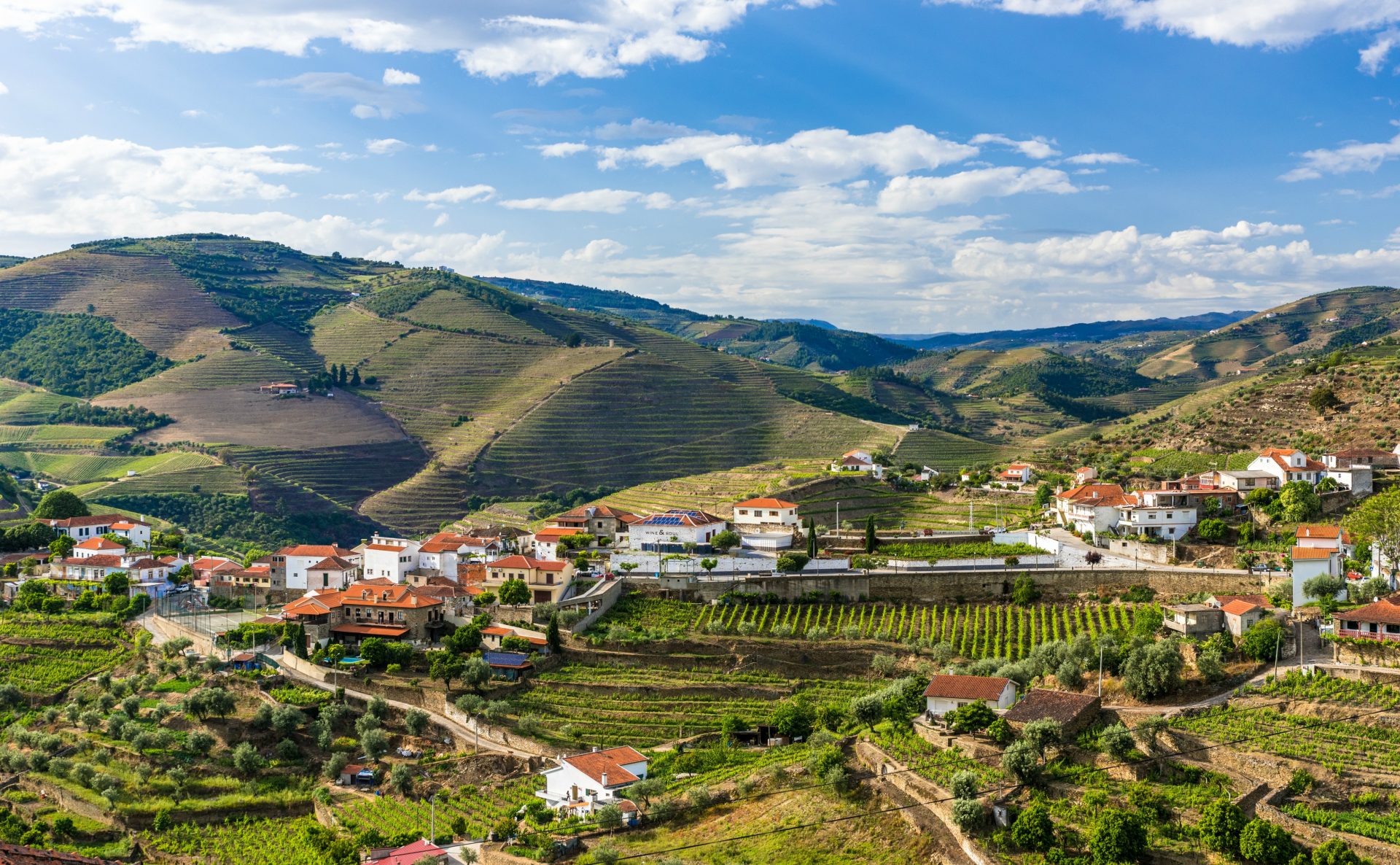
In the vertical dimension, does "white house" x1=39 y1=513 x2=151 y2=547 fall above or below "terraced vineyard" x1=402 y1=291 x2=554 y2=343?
below

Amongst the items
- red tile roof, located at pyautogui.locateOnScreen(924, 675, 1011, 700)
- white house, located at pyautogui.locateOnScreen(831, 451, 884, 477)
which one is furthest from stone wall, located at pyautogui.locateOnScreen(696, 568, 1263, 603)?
white house, located at pyautogui.locateOnScreen(831, 451, 884, 477)

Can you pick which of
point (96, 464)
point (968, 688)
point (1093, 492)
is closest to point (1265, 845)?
point (968, 688)

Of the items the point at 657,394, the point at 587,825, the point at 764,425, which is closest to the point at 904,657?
the point at 587,825

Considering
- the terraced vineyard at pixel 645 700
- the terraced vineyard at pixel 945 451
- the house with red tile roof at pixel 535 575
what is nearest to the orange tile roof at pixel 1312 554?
the terraced vineyard at pixel 645 700

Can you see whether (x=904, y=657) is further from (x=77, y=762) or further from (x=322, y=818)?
(x=77, y=762)

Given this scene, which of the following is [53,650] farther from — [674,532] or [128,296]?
[128,296]

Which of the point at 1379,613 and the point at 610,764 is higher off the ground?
the point at 1379,613

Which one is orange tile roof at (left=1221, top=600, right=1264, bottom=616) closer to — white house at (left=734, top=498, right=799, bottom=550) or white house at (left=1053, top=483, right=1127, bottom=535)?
white house at (left=1053, top=483, right=1127, bottom=535)
